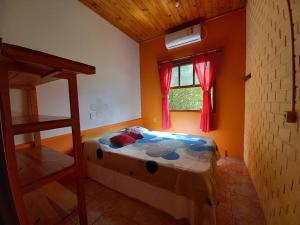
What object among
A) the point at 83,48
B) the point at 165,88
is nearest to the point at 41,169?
the point at 83,48

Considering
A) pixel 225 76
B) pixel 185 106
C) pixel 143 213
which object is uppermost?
pixel 225 76

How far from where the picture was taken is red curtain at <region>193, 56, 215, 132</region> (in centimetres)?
267

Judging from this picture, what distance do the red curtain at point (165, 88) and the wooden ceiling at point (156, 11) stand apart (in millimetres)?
834

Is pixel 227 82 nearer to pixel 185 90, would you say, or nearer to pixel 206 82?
pixel 206 82

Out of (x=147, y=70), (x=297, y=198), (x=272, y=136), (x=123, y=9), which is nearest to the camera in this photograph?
(x=297, y=198)

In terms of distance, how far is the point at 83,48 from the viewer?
7.38 ft

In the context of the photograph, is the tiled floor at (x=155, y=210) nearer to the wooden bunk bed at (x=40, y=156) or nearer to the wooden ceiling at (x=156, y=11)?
the wooden bunk bed at (x=40, y=156)

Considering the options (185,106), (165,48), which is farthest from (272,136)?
(165,48)

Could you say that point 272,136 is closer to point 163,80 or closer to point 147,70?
point 163,80

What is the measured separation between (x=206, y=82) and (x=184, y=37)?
3.23 feet

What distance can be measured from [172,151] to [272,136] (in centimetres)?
103

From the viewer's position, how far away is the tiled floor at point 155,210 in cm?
135

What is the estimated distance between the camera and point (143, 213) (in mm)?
1454

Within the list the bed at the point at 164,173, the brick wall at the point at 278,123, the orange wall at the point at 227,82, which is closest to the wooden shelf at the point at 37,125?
the bed at the point at 164,173
